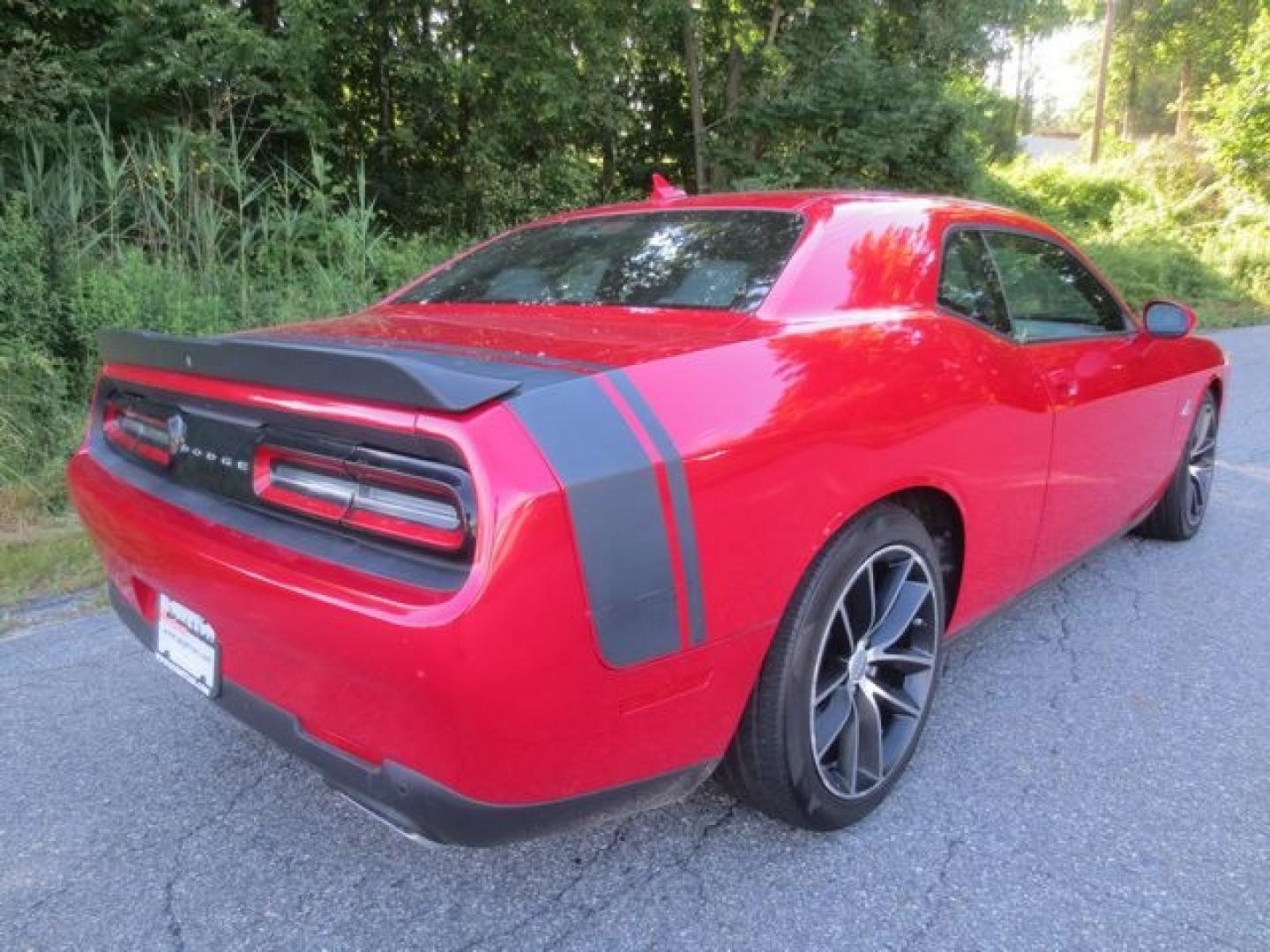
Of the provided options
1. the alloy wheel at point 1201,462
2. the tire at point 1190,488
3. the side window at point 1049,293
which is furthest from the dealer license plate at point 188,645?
the alloy wheel at point 1201,462

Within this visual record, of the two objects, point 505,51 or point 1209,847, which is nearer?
point 1209,847

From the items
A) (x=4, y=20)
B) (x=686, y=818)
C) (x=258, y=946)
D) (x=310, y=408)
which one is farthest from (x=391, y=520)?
(x=4, y=20)

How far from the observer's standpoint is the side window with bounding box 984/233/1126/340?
9.41ft

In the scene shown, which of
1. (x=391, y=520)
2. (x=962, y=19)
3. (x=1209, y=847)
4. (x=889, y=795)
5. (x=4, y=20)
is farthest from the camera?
(x=962, y=19)

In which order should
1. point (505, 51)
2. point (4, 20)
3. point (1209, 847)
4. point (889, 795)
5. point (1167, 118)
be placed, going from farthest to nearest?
point (1167, 118), point (505, 51), point (4, 20), point (889, 795), point (1209, 847)

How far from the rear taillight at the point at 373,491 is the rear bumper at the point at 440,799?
0.40 metres

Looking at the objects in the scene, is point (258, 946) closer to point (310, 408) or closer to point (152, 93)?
point (310, 408)

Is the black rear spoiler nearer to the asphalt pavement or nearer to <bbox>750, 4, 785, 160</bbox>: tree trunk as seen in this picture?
the asphalt pavement

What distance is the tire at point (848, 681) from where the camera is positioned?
192 cm

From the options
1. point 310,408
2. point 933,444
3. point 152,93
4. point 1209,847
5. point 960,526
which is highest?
point 152,93

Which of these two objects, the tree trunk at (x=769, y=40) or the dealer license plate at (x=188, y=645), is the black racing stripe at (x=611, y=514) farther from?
the tree trunk at (x=769, y=40)

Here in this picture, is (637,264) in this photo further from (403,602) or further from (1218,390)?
(1218,390)

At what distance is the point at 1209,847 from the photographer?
2.12 meters

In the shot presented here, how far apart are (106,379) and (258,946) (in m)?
1.45
